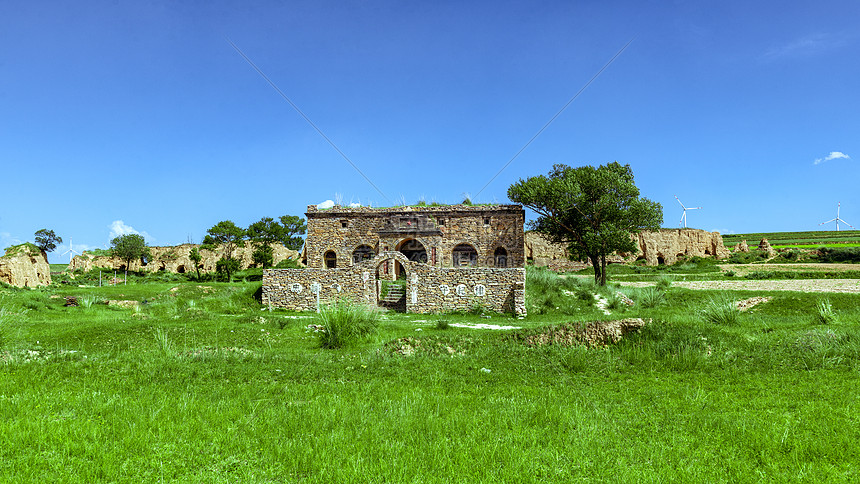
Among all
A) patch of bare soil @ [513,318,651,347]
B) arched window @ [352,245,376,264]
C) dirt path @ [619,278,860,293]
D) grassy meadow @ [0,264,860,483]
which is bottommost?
grassy meadow @ [0,264,860,483]

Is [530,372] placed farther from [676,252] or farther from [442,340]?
[676,252]

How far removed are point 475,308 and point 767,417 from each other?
1481 cm

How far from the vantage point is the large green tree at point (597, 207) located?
28.7 m

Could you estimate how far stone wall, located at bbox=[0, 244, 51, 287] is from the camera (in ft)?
94.5

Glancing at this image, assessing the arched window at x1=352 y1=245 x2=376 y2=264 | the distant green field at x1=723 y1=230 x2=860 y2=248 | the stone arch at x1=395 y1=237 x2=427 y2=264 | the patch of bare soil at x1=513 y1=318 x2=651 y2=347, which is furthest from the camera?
the distant green field at x1=723 y1=230 x2=860 y2=248

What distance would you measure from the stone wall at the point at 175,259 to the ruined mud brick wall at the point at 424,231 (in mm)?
17481

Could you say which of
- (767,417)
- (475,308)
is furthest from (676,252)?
(767,417)

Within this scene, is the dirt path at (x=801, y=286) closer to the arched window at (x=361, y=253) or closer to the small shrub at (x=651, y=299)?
the small shrub at (x=651, y=299)

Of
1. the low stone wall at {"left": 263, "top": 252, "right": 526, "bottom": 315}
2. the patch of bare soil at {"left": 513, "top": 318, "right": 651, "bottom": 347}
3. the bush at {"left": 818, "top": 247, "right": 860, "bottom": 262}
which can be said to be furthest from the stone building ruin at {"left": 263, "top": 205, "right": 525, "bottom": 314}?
the bush at {"left": 818, "top": 247, "right": 860, "bottom": 262}

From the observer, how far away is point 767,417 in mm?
5133

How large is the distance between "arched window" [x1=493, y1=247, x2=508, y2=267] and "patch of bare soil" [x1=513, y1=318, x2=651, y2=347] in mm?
23564

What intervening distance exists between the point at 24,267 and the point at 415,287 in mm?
27116

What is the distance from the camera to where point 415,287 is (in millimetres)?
20734

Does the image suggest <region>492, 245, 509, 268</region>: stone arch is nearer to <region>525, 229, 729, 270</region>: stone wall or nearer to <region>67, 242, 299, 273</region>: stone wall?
<region>525, 229, 729, 270</region>: stone wall
